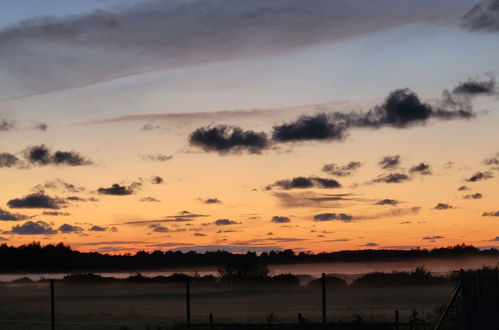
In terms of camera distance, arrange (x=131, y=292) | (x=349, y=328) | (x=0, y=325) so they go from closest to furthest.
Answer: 1. (x=349, y=328)
2. (x=0, y=325)
3. (x=131, y=292)

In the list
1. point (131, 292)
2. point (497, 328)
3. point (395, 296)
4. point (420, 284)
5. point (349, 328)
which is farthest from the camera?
point (131, 292)

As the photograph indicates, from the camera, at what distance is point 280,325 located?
2600 cm

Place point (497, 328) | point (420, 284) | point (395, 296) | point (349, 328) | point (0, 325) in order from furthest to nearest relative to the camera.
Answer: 1. point (420, 284)
2. point (395, 296)
3. point (0, 325)
4. point (349, 328)
5. point (497, 328)

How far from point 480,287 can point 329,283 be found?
4538cm

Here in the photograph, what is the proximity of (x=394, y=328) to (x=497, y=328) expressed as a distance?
4.72 m

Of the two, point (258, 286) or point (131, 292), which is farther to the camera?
point (131, 292)

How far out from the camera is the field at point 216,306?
34625 millimetres

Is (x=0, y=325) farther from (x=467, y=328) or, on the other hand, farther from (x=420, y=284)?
(x=420, y=284)

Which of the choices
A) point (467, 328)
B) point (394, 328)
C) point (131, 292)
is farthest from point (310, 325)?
point (131, 292)

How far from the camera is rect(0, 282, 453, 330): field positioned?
34.6m

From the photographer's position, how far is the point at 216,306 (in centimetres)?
4741

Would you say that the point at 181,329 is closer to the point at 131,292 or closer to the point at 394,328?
the point at 394,328

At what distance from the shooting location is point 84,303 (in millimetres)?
53719

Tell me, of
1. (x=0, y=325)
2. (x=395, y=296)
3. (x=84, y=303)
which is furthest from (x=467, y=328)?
(x=84, y=303)
